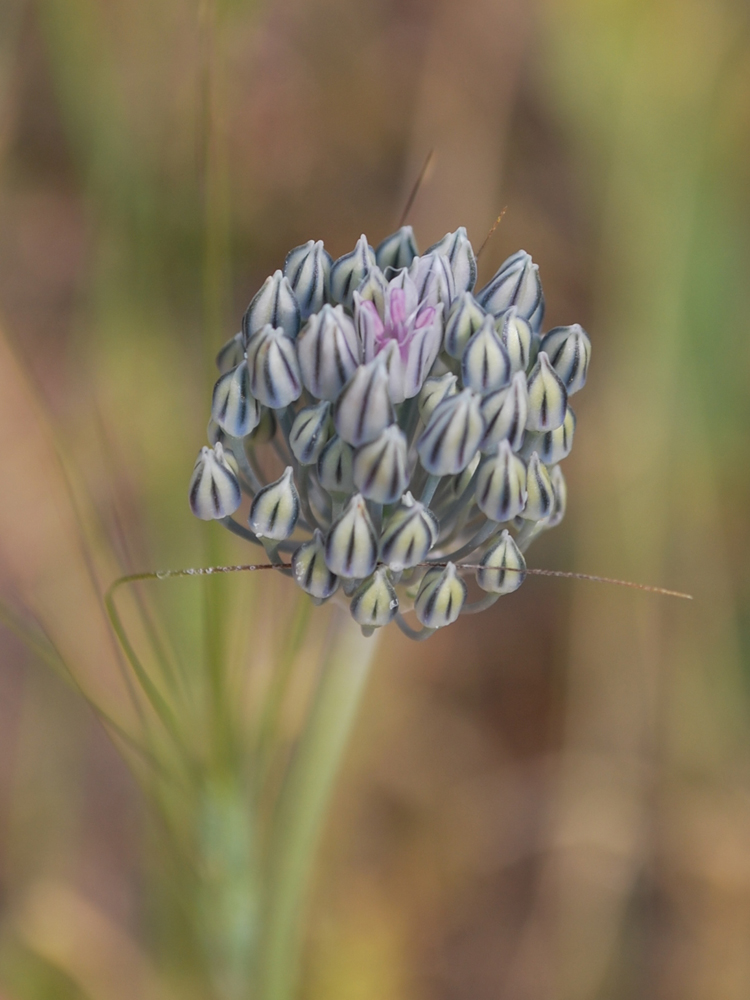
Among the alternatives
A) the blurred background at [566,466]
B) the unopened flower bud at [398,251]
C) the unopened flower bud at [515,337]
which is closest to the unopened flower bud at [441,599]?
the unopened flower bud at [515,337]

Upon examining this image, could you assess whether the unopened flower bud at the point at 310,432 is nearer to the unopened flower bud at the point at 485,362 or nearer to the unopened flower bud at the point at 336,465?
the unopened flower bud at the point at 336,465

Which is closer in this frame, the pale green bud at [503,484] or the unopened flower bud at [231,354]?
the pale green bud at [503,484]

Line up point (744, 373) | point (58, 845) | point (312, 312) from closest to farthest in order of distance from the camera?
point (312, 312)
point (58, 845)
point (744, 373)

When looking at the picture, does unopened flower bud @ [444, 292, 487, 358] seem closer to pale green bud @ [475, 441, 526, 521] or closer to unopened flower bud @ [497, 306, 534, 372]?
unopened flower bud @ [497, 306, 534, 372]

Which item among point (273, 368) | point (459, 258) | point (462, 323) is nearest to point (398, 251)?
point (459, 258)

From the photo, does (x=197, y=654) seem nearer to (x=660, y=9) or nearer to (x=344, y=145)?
(x=344, y=145)

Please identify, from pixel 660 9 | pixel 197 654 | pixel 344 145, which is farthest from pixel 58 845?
pixel 660 9

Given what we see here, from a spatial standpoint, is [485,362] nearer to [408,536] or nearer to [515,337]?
[515,337]

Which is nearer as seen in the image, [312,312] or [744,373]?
[312,312]
